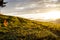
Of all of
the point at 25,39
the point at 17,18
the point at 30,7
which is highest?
the point at 30,7

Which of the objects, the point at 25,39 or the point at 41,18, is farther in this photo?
the point at 41,18

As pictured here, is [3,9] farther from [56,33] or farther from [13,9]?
[56,33]

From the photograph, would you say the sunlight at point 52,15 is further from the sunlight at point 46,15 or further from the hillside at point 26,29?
the hillside at point 26,29

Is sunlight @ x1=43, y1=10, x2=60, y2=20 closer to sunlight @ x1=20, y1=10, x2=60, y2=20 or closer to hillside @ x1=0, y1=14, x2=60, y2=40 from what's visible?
sunlight @ x1=20, y1=10, x2=60, y2=20

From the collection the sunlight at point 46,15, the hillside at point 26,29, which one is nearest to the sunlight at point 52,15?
the sunlight at point 46,15

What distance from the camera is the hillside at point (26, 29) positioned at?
251 centimetres

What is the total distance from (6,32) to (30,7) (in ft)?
1.98

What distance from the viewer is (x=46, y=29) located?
264cm

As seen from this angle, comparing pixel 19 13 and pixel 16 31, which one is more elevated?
pixel 19 13

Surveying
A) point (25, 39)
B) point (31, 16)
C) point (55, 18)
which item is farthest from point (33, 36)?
point (55, 18)

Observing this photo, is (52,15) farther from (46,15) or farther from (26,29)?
(26,29)

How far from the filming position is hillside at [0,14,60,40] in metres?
2.51

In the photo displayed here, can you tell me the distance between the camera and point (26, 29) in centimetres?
258

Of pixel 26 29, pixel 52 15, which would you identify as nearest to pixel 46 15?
pixel 52 15
